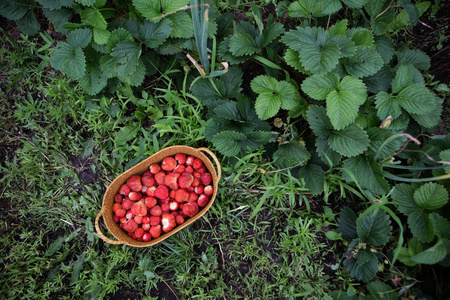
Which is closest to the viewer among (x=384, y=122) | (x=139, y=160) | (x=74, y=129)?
(x=384, y=122)

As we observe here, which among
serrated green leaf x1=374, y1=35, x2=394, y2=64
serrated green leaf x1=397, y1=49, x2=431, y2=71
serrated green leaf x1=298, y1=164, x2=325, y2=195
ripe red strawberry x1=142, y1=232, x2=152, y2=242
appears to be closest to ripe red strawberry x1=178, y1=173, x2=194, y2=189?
ripe red strawberry x1=142, y1=232, x2=152, y2=242

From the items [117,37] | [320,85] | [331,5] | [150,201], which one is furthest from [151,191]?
[331,5]

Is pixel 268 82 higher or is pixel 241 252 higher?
pixel 268 82

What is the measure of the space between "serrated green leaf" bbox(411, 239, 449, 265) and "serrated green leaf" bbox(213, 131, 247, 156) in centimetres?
109

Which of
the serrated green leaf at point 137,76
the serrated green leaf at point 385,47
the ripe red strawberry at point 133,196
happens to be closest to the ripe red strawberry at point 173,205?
the ripe red strawberry at point 133,196

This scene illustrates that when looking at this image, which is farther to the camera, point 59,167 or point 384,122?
point 59,167

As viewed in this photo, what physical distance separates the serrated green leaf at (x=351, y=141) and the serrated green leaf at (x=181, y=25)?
1.00 meters

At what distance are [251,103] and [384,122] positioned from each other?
0.73 meters

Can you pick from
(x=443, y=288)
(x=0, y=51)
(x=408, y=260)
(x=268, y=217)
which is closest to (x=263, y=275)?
(x=268, y=217)

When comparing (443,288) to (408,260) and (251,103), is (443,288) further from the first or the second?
(251,103)

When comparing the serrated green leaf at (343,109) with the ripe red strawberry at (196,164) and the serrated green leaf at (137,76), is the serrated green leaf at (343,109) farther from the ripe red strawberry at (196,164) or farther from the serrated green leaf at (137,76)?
the serrated green leaf at (137,76)

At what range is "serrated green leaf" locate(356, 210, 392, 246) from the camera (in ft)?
5.40

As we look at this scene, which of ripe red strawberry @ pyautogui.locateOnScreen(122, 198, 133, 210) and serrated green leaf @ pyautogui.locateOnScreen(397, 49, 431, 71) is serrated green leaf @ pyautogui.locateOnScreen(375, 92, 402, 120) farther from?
ripe red strawberry @ pyautogui.locateOnScreen(122, 198, 133, 210)

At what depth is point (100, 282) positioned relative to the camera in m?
1.82
